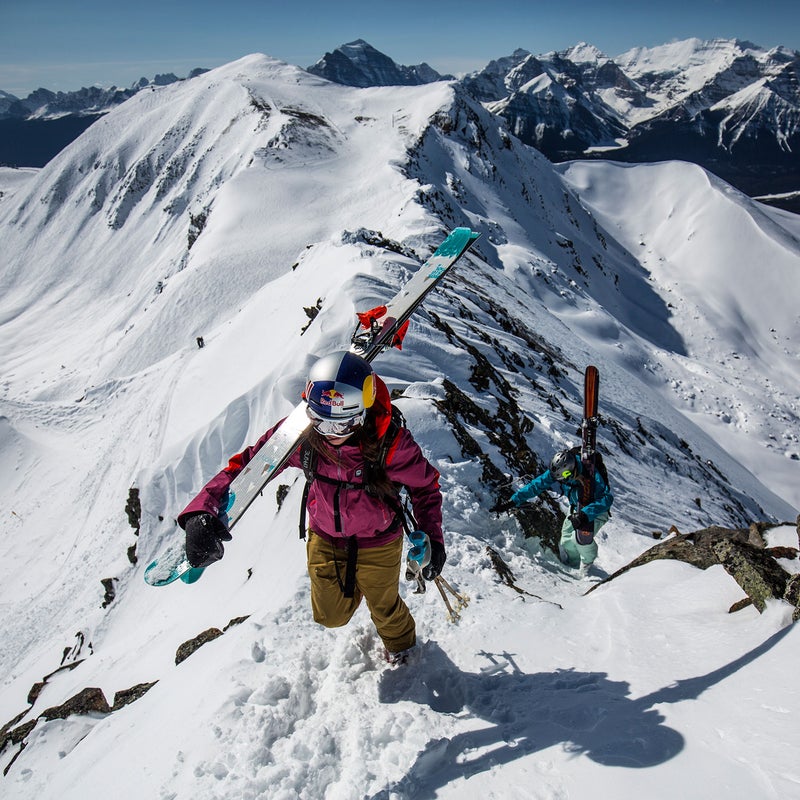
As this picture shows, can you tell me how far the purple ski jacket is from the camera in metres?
4.04

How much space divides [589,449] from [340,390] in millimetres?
4237

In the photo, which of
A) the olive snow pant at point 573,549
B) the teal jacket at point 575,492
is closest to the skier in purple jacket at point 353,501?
the teal jacket at point 575,492

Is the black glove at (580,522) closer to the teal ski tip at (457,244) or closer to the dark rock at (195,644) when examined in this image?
the dark rock at (195,644)

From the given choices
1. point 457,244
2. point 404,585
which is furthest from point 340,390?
point 457,244

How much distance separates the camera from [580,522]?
6469mm

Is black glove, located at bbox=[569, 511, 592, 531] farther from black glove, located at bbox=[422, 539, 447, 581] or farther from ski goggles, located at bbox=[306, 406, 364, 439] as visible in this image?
ski goggles, located at bbox=[306, 406, 364, 439]

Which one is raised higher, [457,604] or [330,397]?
[330,397]

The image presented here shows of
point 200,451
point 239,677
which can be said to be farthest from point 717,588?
point 200,451

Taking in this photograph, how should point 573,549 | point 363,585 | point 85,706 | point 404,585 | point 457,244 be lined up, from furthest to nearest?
point 457,244 → point 573,549 → point 85,706 → point 404,585 → point 363,585

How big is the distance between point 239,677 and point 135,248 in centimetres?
6601

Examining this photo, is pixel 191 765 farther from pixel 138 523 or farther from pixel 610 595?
pixel 138 523

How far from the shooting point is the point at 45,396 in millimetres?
36281

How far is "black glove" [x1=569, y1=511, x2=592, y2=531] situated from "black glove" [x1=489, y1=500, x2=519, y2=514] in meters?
0.87

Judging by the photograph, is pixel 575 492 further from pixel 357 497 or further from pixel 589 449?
pixel 357 497
